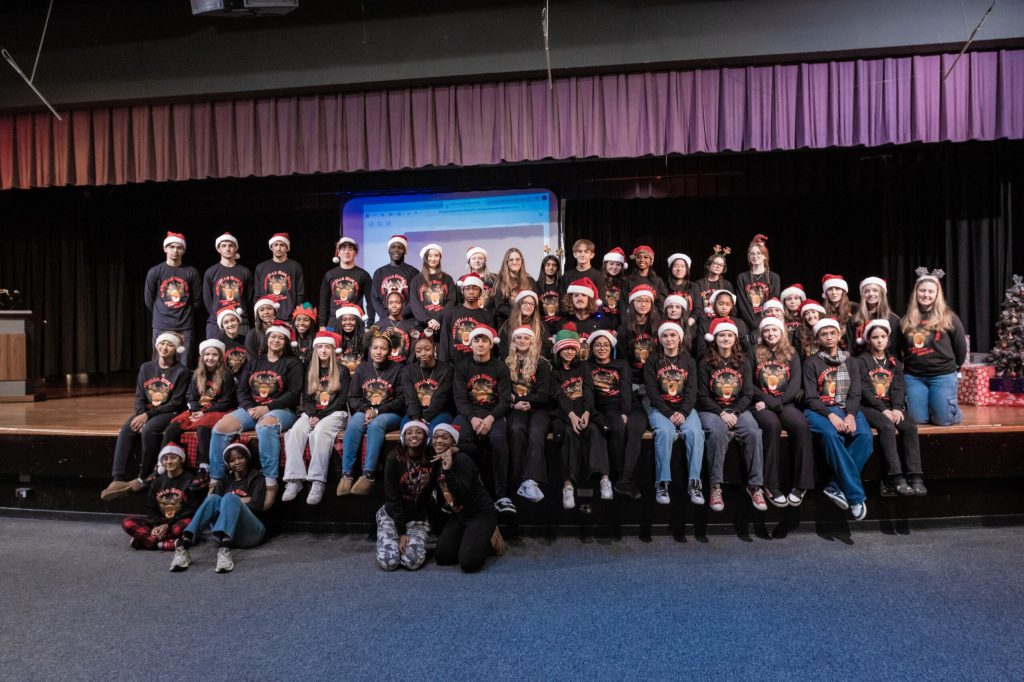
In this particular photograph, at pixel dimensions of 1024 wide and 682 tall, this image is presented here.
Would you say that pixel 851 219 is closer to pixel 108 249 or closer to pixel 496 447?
pixel 496 447

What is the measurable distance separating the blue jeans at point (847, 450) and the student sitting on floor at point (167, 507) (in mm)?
4135

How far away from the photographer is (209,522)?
4059mm

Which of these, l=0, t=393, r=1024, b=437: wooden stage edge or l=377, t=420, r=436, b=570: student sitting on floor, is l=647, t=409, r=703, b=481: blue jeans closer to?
l=377, t=420, r=436, b=570: student sitting on floor

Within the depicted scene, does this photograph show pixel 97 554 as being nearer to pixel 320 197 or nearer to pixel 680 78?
pixel 680 78

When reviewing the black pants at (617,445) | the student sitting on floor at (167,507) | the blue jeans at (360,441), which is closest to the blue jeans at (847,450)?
the black pants at (617,445)

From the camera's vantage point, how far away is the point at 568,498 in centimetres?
400

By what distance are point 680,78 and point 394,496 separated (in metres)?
4.50

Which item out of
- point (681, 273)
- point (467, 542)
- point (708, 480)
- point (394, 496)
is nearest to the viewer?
point (467, 542)

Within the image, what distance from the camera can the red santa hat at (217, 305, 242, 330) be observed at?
17.3 feet

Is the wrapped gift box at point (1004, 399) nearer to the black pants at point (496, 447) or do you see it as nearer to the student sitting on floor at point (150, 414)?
the black pants at point (496, 447)

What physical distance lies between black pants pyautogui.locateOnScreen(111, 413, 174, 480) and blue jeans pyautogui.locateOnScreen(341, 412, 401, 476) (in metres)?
1.38

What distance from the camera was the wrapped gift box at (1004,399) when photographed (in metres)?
5.59

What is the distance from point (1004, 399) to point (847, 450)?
106 inches

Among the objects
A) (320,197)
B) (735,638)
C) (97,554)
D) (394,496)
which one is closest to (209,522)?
(97,554)
